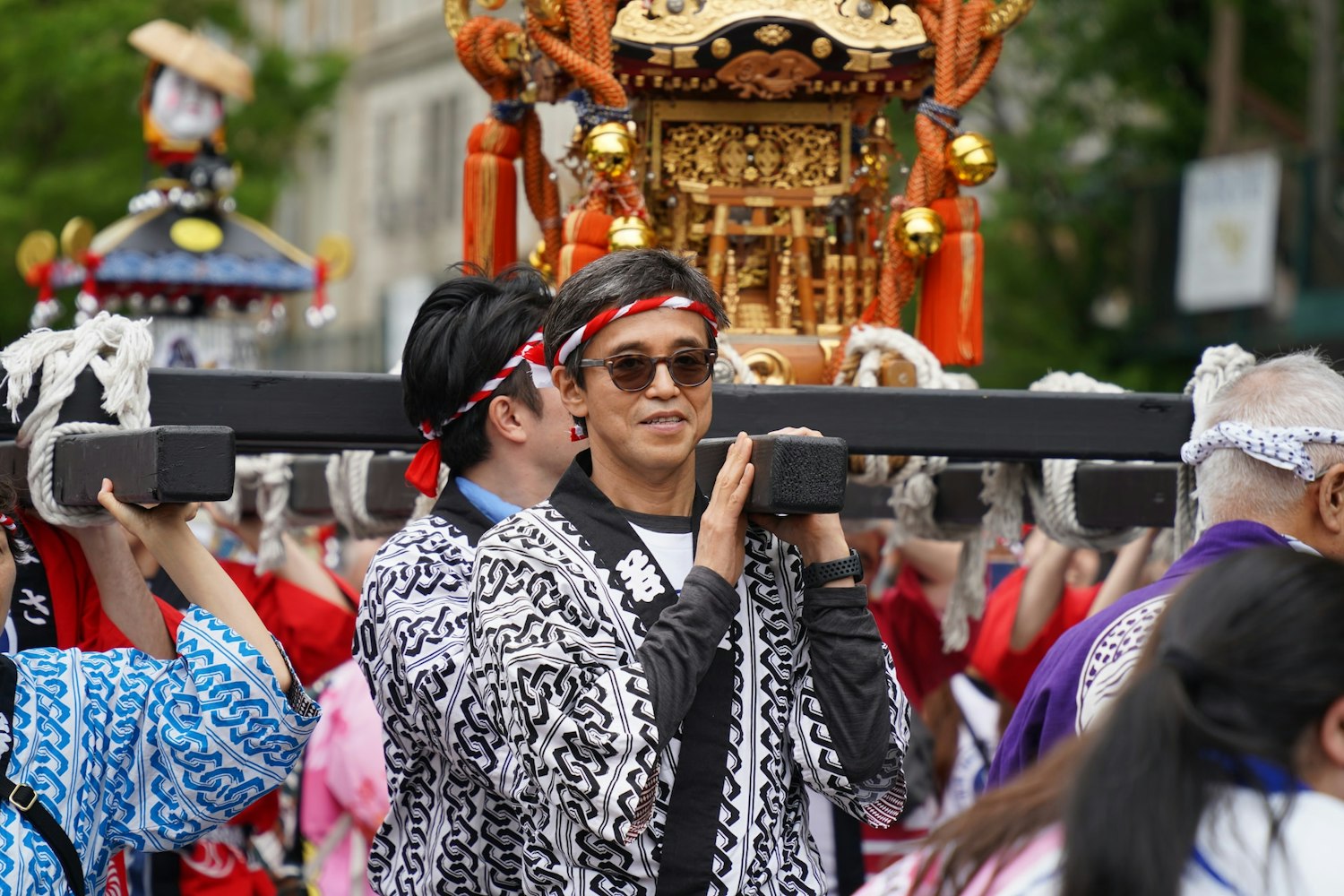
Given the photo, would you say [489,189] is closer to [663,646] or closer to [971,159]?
[971,159]

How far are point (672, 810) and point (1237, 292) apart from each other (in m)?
11.3

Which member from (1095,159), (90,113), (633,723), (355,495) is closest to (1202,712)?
(633,723)

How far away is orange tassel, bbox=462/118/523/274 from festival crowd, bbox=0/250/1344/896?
0.76m

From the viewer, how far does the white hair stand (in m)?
2.96

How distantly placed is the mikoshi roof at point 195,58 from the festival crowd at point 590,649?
5.53 metres

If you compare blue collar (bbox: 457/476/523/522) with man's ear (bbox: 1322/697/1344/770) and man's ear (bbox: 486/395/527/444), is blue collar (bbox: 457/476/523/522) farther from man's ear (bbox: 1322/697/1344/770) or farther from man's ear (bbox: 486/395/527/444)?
man's ear (bbox: 1322/697/1344/770)

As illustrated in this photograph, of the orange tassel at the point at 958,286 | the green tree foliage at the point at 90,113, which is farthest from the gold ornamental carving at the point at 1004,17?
the green tree foliage at the point at 90,113

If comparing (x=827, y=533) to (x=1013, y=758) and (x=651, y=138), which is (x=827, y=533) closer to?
A: (x=1013, y=758)

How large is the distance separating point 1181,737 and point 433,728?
1.40 m

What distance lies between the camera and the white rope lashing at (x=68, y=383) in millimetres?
2992

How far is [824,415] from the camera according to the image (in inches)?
132

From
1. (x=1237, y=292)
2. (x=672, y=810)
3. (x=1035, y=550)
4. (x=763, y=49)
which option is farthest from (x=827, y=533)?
(x=1237, y=292)

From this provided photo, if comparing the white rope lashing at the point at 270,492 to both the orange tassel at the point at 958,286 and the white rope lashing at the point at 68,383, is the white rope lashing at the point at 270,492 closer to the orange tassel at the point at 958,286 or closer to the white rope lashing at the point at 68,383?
the white rope lashing at the point at 68,383

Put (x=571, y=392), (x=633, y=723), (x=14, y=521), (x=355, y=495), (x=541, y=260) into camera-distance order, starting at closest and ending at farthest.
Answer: (x=633, y=723) < (x=571, y=392) < (x=14, y=521) < (x=541, y=260) < (x=355, y=495)
